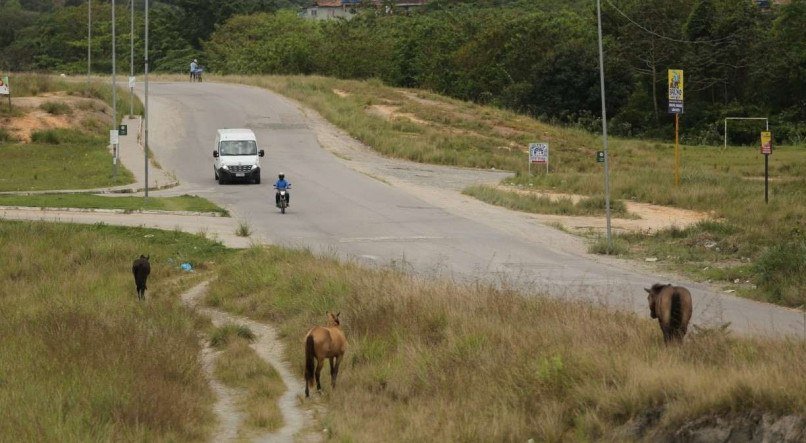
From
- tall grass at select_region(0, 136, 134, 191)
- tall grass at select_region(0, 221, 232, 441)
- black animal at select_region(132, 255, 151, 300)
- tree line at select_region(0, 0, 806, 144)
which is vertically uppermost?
tree line at select_region(0, 0, 806, 144)

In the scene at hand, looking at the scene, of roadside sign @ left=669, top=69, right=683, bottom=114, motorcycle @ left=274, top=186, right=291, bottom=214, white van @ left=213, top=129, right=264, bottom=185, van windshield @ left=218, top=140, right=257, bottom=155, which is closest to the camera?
motorcycle @ left=274, top=186, right=291, bottom=214

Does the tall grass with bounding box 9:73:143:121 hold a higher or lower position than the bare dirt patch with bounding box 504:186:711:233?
higher

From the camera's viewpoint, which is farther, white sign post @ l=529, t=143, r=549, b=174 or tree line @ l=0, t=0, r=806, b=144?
tree line @ l=0, t=0, r=806, b=144

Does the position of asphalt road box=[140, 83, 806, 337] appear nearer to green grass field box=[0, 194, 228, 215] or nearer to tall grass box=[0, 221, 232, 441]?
green grass field box=[0, 194, 228, 215]

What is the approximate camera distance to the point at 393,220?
3447cm

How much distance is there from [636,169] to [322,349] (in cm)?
4016

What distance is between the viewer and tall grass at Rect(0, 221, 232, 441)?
11977 mm

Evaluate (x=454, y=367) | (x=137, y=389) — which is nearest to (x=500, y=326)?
(x=454, y=367)

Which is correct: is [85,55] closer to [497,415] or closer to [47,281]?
[47,281]

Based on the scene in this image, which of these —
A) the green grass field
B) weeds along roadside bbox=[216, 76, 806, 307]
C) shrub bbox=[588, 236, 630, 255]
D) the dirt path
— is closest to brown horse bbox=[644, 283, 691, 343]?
the dirt path

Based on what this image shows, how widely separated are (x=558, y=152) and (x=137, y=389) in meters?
48.5

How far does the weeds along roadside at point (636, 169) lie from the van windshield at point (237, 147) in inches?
442

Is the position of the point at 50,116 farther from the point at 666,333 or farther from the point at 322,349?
the point at 666,333

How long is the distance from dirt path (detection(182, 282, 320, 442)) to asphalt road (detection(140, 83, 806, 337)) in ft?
14.0
